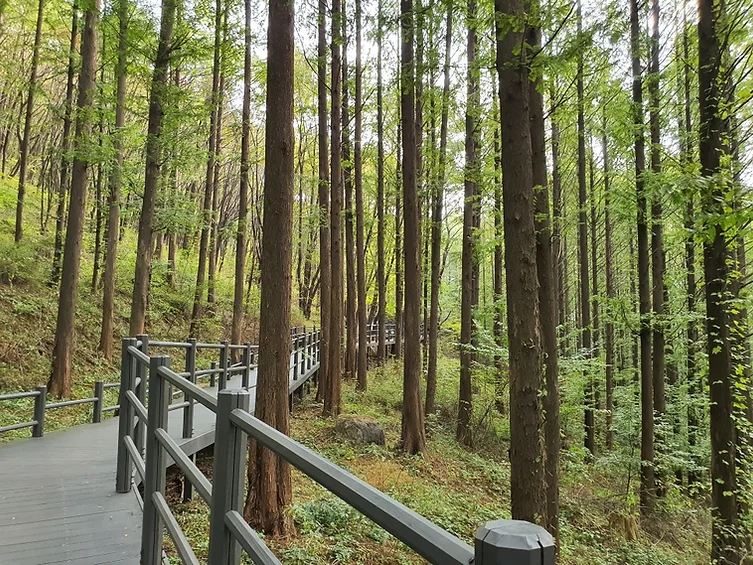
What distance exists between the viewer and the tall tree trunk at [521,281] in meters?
4.37

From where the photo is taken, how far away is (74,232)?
1026 cm

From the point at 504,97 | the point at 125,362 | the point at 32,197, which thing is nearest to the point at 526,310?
the point at 504,97

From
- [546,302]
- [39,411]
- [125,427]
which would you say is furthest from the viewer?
[39,411]

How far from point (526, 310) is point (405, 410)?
6.24 metres

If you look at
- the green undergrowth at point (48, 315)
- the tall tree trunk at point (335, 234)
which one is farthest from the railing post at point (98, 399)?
the tall tree trunk at point (335, 234)

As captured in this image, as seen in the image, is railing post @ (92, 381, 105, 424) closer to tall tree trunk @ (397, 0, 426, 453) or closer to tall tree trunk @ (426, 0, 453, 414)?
tall tree trunk @ (397, 0, 426, 453)

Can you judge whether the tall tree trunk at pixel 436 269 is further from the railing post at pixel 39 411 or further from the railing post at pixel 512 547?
the railing post at pixel 512 547

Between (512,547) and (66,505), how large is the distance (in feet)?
15.0

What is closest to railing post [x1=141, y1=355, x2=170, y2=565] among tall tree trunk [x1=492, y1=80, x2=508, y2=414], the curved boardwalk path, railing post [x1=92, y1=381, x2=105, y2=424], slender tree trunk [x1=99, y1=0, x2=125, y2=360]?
the curved boardwalk path

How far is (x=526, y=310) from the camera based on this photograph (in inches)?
174

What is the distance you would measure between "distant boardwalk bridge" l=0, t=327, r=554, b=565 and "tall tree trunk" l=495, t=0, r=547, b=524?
2957 millimetres

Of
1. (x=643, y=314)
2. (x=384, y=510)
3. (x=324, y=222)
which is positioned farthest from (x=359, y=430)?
(x=384, y=510)

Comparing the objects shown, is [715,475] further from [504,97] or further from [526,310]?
[504,97]

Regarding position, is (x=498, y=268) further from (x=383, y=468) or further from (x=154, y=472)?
(x=154, y=472)
